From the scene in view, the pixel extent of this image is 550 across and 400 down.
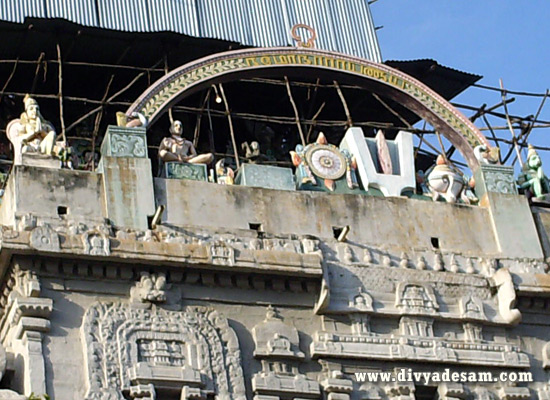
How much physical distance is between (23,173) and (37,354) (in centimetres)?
377

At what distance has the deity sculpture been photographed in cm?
3503

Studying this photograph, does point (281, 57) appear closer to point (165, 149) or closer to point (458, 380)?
point (165, 149)

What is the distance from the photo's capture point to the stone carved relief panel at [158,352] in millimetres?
28275

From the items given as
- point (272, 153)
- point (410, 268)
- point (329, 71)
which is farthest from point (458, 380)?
point (272, 153)

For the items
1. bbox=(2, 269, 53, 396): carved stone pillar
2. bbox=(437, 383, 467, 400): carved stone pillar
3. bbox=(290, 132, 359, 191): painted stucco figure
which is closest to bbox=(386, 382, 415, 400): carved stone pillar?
bbox=(437, 383, 467, 400): carved stone pillar

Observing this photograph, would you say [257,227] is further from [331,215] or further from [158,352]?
[158,352]

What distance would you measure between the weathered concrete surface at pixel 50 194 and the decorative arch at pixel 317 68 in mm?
2211

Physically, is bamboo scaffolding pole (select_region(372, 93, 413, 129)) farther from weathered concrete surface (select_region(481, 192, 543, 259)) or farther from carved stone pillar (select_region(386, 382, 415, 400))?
carved stone pillar (select_region(386, 382, 415, 400))

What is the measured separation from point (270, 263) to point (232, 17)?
1216 centimetres

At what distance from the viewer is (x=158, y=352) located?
28844mm

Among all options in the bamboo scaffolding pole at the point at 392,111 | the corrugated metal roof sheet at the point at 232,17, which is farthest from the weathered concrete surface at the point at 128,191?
the bamboo scaffolding pole at the point at 392,111

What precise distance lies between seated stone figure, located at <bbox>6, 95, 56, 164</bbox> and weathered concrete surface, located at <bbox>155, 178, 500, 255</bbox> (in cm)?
222

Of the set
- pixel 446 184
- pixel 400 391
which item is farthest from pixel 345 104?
pixel 400 391

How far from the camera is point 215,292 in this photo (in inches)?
1187
